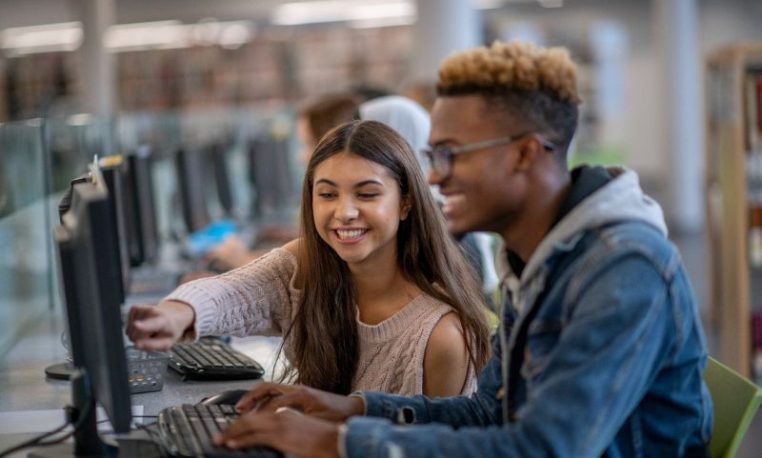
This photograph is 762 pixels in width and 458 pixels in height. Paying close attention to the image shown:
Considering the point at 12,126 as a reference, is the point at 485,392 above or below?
below

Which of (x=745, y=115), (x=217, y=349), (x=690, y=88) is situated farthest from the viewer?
(x=690, y=88)

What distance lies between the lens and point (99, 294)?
1.59 metres

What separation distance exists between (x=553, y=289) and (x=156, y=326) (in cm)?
67

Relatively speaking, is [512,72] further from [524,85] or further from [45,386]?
[45,386]

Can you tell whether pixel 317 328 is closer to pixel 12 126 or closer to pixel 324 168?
pixel 324 168

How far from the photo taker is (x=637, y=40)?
15945mm

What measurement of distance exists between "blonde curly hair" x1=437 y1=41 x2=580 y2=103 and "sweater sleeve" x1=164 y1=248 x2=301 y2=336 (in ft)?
2.20

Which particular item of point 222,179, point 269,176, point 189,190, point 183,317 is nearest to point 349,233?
point 183,317

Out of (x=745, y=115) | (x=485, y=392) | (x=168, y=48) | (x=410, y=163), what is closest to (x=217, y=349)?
(x=410, y=163)

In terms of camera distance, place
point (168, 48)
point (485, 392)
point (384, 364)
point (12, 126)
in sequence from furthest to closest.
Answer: point (168, 48) → point (12, 126) → point (384, 364) → point (485, 392)

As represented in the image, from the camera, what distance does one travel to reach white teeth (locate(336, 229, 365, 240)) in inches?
89.6

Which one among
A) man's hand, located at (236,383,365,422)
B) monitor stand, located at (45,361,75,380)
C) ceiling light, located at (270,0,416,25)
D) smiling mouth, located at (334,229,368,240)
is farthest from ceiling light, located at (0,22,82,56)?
man's hand, located at (236,383,365,422)

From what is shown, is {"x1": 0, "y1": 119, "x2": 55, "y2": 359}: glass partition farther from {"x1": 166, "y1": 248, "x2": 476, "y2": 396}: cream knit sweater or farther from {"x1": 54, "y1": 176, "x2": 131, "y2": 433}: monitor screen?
{"x1": 54, "y1": 176, "x2": 131, "y2": 433}: monitor screen

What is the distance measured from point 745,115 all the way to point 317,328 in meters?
3.72
